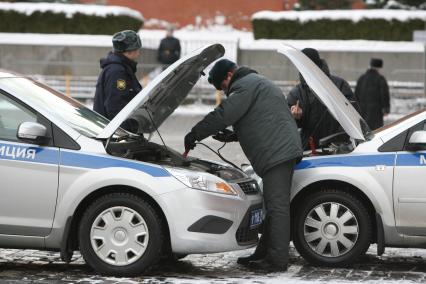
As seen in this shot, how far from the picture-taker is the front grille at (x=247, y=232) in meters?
7.66

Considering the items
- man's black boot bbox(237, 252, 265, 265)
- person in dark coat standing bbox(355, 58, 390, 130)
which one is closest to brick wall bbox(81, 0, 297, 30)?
person in dark coat standing bbox(355, 58, 390, 130)

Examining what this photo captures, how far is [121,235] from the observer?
7.39m

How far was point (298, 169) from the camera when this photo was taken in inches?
324

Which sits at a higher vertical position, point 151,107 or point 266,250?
point 151,107

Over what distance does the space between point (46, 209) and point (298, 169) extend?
1962mm

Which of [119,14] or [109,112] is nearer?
[109,112]

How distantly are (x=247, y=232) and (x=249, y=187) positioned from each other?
37cm

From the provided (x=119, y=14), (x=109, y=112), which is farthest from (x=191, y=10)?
(x=109, y=112)

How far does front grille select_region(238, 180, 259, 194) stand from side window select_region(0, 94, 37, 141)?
1.55 metres

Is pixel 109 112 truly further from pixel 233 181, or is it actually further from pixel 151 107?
pixel 233 181

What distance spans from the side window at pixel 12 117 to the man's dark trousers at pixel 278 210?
5.84 feet

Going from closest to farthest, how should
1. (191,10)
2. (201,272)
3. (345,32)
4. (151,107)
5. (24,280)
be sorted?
(24,280) → (201,272) → (151,107) → (345,32) → (191,10)

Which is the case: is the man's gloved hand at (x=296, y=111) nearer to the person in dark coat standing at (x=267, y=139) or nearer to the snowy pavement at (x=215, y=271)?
the person in dark coat standing at (x=267, y=139)

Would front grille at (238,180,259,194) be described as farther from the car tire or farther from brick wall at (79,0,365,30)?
brick wall at (79,0,365,30)
